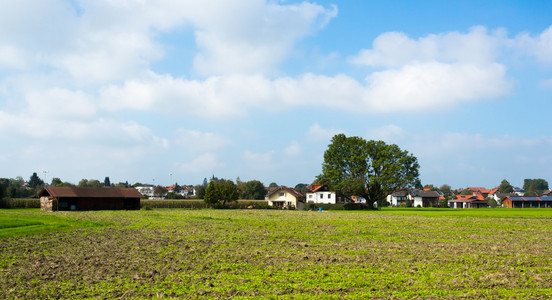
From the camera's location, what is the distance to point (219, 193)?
85.8 metres

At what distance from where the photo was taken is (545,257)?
17.6 metres

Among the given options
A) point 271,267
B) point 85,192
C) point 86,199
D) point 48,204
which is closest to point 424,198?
point 85,192

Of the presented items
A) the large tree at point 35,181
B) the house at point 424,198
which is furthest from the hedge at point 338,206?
the large tree at point 35,181

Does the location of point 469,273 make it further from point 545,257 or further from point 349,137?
point 349,137

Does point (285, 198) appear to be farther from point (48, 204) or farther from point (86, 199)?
point (48, 204)

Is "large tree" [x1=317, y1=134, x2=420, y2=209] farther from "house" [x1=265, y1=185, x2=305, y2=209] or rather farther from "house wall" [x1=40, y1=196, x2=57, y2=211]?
"house wall" [x1=40, y1=196, x2=57, y2=211]

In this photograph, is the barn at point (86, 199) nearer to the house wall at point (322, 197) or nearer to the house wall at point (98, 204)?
the house wall at point (98, 204)

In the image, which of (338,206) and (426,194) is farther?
(426,194)

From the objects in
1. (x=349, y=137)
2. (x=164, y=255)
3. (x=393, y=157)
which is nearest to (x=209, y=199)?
(x=349, y=137)

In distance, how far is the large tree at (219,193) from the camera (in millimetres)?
85625

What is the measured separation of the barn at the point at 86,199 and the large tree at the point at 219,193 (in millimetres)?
13177

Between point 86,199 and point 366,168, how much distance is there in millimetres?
51972

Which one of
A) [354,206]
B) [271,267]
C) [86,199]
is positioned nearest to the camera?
[271,267]

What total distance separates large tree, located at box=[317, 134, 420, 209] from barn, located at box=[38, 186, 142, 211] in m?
37.9
